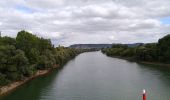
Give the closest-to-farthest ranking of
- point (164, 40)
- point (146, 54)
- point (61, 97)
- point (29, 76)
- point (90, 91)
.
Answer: point (61, 97) < point (90, 91) < point (29, 76) < point (164, 40) < point (146, 54)

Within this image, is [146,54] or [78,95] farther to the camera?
[146,54]

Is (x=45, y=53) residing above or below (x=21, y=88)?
above

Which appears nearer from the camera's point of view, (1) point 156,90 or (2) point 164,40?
(1) point 156,90

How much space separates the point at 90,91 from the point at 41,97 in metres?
7.54

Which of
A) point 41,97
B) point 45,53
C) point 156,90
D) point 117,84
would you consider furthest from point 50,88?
point 45,53

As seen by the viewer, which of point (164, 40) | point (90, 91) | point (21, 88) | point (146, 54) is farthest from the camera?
point (146, 54)

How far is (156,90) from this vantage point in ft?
139

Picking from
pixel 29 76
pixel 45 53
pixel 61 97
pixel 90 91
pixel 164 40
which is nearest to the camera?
pixel 61 97

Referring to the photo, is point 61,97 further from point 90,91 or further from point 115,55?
point 115,55

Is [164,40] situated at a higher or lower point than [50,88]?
higher

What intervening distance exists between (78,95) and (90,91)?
317 centimetres

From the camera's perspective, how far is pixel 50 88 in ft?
152

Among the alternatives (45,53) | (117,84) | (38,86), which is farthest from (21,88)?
(45,53)

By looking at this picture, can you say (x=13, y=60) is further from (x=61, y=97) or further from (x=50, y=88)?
(x=61, y=97)
